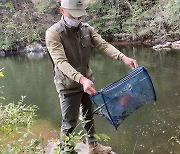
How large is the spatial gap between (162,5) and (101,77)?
32.1 ft

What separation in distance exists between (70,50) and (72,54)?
4 centimetres

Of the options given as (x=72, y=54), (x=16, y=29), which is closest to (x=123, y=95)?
(x=72, y=54)

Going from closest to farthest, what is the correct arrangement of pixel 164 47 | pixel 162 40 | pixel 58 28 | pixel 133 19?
1. pixel 58 28
2. pixel 164 47
3. pixel 162 40
4. pixel 133 19

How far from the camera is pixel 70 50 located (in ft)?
8.55

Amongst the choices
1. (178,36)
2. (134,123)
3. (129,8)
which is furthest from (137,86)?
(129,8)

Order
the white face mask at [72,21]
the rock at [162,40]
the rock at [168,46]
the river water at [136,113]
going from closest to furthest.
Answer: the white face mask at [72,21], the river water at [136,113], the rock at [168,46], the rock at [162,40]

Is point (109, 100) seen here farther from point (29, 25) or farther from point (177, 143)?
point (29, 25)

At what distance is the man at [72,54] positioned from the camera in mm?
2418

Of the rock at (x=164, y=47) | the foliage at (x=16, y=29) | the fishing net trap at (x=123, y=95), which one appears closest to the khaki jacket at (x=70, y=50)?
the fishing net trap at (x=123, y=95)

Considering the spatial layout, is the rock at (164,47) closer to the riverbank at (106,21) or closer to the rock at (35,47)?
the riverbank at (106,21)

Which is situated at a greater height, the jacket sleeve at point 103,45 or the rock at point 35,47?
the jacket sleeve at point 103,45

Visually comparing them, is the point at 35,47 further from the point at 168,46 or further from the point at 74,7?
the point at 74,7

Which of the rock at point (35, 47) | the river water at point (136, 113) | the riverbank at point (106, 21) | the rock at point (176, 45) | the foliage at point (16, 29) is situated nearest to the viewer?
the river water at point (136, 113)

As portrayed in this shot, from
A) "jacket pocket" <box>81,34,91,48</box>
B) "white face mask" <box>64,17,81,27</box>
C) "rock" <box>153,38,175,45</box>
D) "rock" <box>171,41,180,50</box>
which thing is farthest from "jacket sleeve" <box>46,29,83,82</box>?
"rock" <box>153,38,175,45</box>
